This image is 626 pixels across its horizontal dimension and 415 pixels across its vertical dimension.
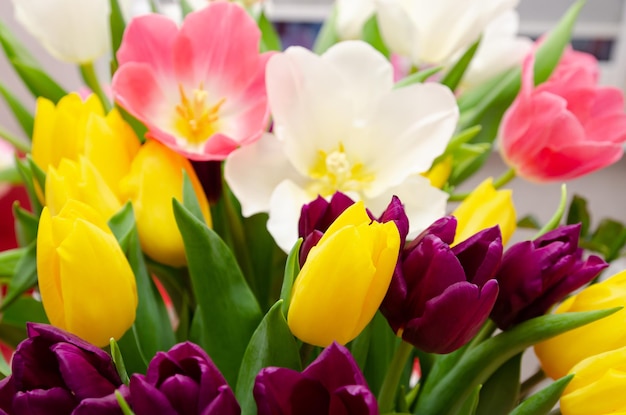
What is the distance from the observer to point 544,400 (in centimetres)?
30

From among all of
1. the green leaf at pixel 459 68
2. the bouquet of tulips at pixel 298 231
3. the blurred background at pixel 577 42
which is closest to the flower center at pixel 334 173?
the bouquet of tulips at pixel 298 231

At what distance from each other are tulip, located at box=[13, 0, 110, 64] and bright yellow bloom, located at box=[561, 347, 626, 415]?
32cm

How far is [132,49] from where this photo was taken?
1.16ft

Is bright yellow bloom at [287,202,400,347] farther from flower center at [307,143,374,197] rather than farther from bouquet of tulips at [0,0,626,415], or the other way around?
flower center at [307,143,374,197]

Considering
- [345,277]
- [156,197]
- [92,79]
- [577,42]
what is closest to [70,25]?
[92,79]

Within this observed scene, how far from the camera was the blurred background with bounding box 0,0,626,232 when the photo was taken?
139 centimetres

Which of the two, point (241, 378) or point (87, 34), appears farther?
point (87, 34)

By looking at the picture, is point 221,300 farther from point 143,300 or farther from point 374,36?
point 374,36

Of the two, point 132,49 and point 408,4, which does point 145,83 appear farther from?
point 408,4

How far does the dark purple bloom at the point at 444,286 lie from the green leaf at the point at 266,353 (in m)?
0.04

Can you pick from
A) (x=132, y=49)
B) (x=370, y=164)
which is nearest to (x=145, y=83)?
(x=132, y=49)

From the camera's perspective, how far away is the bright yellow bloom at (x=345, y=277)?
250 mm

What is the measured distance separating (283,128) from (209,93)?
0.06 metres

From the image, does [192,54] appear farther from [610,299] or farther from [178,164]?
[610,299]
